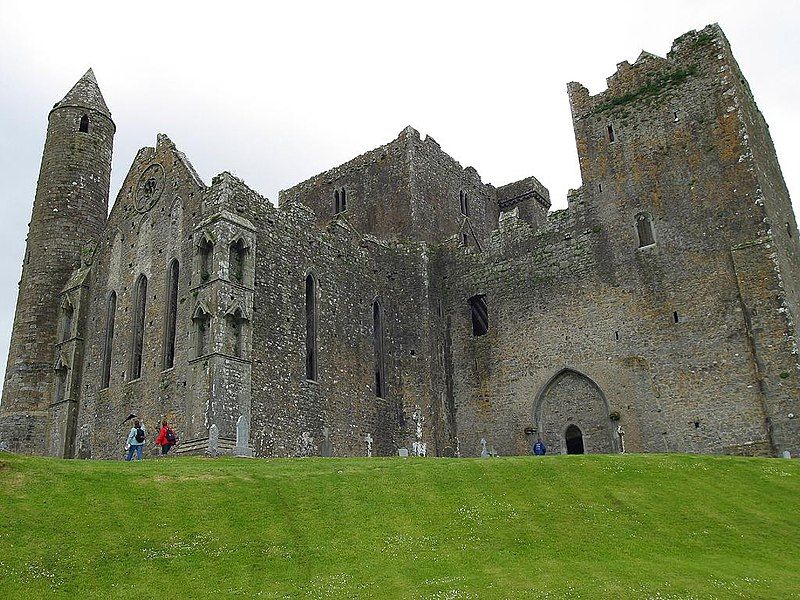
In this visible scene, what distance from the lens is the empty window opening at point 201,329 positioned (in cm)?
2498

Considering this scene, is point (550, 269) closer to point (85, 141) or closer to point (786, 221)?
point (786, 221)

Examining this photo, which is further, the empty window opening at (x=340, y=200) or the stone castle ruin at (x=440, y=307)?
the empty window opening at (x=340, y=200)

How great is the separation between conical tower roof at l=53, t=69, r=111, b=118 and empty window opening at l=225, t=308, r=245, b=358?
682 inches

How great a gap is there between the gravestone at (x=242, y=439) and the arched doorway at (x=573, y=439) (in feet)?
40.3

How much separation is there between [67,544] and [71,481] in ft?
9.25

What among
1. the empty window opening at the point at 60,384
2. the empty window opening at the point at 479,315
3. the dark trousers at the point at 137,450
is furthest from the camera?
the empty window opening at the point at 479,315

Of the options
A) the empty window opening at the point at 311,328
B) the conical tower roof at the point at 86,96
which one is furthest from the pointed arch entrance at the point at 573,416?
the conical tower roof at the point at 86,96

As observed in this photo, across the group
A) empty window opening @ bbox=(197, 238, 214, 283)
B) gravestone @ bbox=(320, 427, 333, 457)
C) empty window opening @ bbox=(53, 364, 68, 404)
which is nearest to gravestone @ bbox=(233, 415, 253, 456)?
gravestone @ bbox=(320, 427, 333, 457)

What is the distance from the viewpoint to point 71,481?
48.8 feet

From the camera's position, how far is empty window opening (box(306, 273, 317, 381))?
91.4 feet

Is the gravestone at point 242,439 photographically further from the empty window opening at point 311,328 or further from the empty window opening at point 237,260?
the empty window opening at point 237,260

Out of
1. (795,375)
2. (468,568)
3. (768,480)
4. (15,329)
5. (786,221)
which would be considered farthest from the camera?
(15,329)

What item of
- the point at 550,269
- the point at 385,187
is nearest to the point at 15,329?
the point at 385,187

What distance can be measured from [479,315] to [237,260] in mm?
11842
